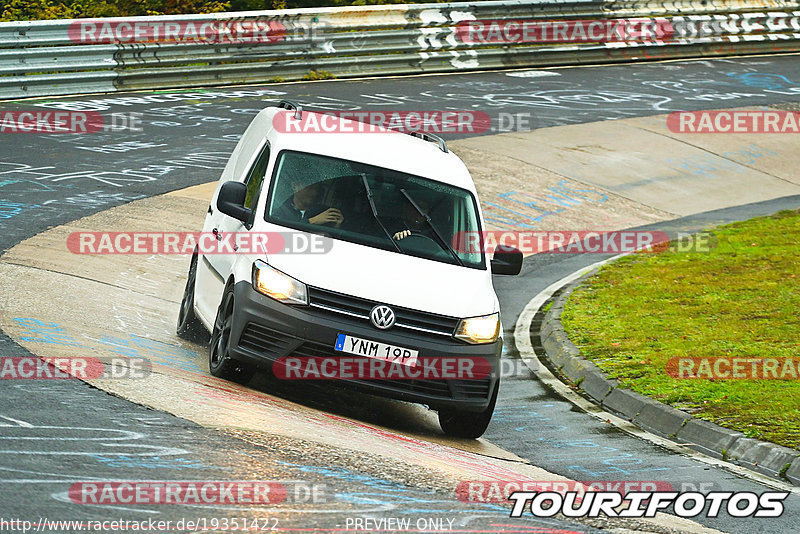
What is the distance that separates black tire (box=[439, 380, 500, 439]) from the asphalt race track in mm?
139

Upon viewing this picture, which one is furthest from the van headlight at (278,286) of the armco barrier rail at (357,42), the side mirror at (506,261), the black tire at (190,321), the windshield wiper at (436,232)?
the armco barrier rail at (357,42)

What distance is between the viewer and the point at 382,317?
25.4ft

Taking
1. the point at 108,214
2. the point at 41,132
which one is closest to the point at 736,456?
the point at 108,214

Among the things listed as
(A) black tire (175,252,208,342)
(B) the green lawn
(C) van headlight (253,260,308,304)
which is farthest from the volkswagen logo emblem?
(B) the green lawn

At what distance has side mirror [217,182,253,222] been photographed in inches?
332

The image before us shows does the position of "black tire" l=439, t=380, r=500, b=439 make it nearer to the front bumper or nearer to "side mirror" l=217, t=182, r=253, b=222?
the front bumper

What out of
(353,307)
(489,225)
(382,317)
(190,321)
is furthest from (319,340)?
(489,225)

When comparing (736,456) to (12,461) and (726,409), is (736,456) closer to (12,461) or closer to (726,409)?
(726,409)

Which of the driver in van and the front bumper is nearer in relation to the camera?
the front bumper

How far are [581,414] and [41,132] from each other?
36.5ft

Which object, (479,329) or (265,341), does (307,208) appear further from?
(479,329)

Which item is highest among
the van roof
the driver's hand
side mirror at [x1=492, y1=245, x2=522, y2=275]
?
the van roof

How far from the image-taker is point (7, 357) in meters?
7.79

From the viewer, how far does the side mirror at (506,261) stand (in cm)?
905
